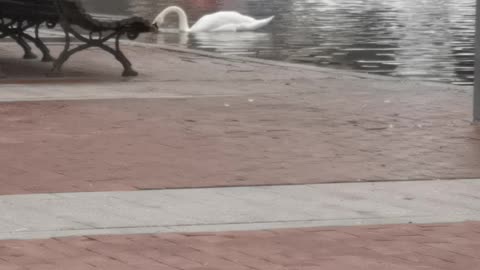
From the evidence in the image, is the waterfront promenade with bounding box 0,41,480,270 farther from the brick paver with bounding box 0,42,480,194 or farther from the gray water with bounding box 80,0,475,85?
the gray water with bounding box 80,0,475,85

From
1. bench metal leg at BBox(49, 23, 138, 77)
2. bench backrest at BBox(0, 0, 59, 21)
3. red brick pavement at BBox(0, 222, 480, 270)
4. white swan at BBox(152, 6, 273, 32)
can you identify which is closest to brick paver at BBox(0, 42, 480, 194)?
bench metal leg at BBox(49, 23, 138, 77)

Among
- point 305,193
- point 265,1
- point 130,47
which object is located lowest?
point 265,1

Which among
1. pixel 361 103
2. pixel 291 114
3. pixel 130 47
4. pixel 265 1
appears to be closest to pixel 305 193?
pixel 291 114

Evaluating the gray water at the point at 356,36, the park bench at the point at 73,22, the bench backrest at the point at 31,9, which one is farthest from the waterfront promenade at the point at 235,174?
the gray water at the point at 356,36

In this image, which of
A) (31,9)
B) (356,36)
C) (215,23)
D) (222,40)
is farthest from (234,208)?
(215,23)

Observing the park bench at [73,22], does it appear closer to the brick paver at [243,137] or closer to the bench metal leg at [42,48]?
the bench metal leg at [42,48]

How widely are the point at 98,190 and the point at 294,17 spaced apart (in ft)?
65.7

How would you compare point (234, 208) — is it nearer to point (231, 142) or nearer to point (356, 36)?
point (231, 142)

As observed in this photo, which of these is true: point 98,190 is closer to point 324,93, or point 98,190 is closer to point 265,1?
point 324,93

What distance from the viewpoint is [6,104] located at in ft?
39.4

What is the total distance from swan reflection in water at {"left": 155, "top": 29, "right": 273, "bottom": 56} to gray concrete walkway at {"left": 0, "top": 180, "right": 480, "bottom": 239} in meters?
10.2

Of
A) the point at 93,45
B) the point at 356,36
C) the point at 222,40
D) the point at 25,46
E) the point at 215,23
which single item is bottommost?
the point at 356,36

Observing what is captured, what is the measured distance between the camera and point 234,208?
25.0ft

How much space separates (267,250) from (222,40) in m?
14.1
